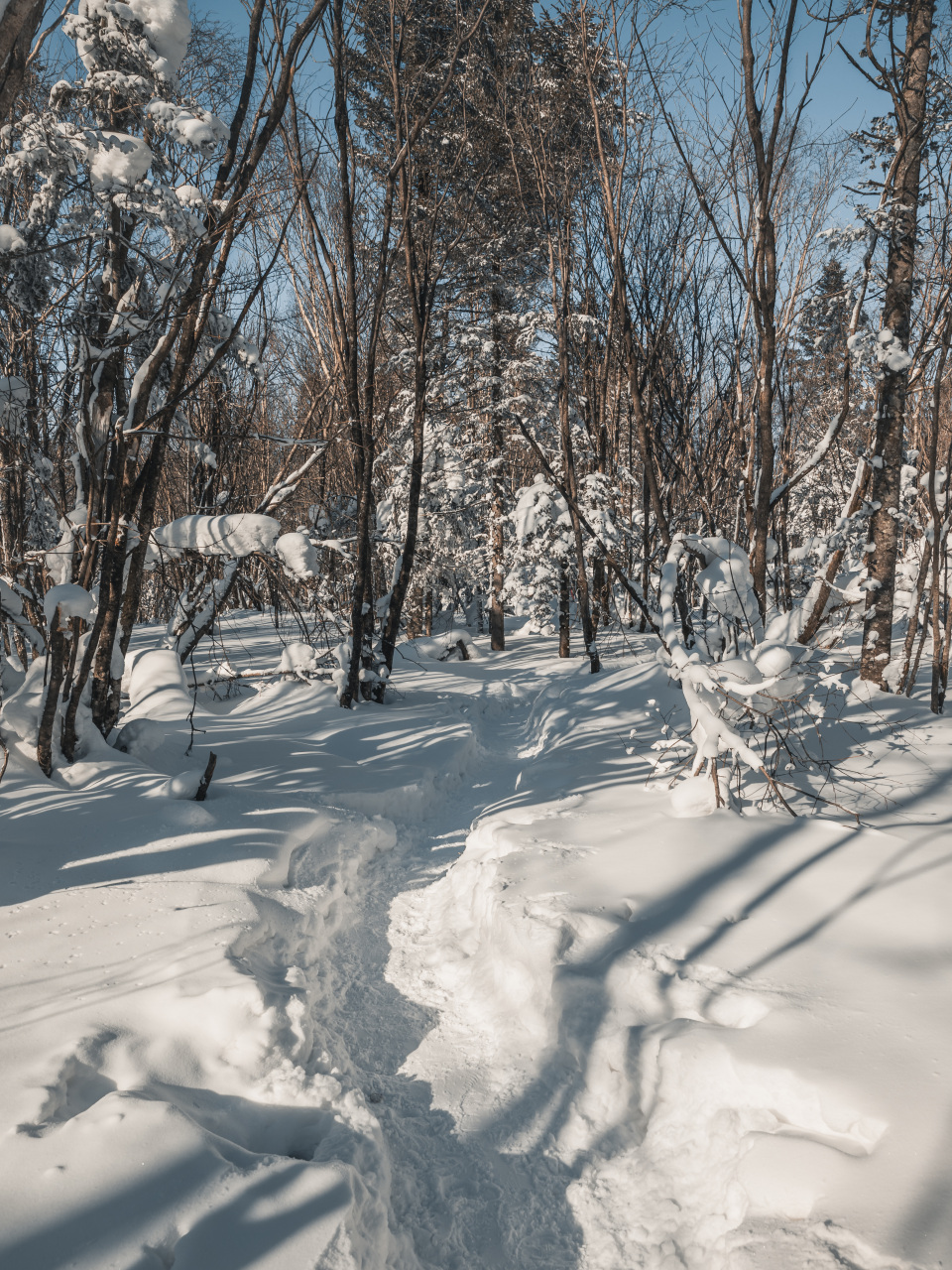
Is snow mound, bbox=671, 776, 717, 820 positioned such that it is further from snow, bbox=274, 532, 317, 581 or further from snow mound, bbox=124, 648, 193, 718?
snow mound, bbox=124, 648, 193, 718

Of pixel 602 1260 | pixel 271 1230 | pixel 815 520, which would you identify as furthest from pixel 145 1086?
pixel 815 520

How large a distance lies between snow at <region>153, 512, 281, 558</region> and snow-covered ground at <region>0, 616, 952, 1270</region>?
158 centimetres

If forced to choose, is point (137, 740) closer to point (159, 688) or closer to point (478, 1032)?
point (159, 688)

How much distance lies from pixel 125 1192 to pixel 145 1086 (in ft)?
1.48

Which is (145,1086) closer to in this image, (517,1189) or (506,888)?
(517,1189)

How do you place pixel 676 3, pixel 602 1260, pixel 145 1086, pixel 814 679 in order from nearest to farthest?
pixel 602 1260 < pixel 145 1086 < pixel 814 679 < pixel 676 3

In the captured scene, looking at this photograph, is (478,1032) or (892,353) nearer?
(478,1032)

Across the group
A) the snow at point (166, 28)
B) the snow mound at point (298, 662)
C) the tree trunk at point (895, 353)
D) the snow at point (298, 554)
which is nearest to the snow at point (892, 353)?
the tree trunk at point (895, 353)

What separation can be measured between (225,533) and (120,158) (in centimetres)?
221

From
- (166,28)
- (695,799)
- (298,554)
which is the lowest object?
(695,799)

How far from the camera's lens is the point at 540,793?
525 centimetres

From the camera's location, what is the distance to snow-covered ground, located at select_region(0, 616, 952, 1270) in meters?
1.80

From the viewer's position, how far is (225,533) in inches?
195

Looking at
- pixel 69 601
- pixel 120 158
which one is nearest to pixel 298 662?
pixel 69 601
